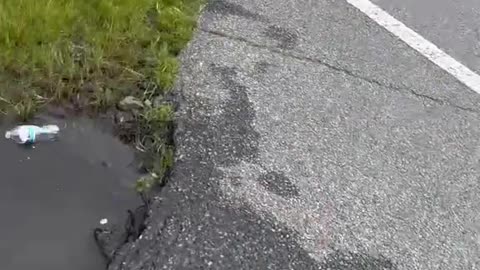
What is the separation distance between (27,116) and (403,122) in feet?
5.77

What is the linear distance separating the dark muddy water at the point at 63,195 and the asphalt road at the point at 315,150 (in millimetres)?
206

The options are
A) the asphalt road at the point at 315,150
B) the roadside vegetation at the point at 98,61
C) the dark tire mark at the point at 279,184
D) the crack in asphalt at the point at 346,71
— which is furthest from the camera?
the crack in asphalt at the point at 346,71

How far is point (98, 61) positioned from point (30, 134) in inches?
20.9

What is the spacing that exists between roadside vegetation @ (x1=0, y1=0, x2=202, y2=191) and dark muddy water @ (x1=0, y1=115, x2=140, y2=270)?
108mm

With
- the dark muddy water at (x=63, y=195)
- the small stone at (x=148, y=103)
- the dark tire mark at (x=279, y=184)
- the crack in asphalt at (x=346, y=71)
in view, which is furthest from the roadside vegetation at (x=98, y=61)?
the dark tire mark at (x=279, y=184)

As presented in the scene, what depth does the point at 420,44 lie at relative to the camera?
4.02m

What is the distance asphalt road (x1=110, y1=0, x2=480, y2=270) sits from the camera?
8.59 feet

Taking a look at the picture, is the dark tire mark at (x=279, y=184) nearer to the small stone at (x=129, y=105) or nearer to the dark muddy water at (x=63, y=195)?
the dark muddy water at (x=63, y=195)

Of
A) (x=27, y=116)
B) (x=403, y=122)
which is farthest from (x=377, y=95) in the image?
(x=27, y=116)

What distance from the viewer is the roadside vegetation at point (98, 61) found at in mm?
3029

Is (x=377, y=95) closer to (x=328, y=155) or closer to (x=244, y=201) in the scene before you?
(x=328, y=155)

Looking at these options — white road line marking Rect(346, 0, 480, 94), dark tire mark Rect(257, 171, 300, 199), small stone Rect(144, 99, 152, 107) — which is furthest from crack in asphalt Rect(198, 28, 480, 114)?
dark tire mark Rect(257, 171, 300, 199)

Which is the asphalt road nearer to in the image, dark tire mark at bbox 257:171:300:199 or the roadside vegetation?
dark tire mark at bbox 257:171:300:199

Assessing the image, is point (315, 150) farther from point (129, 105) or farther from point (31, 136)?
point (31, 136)
